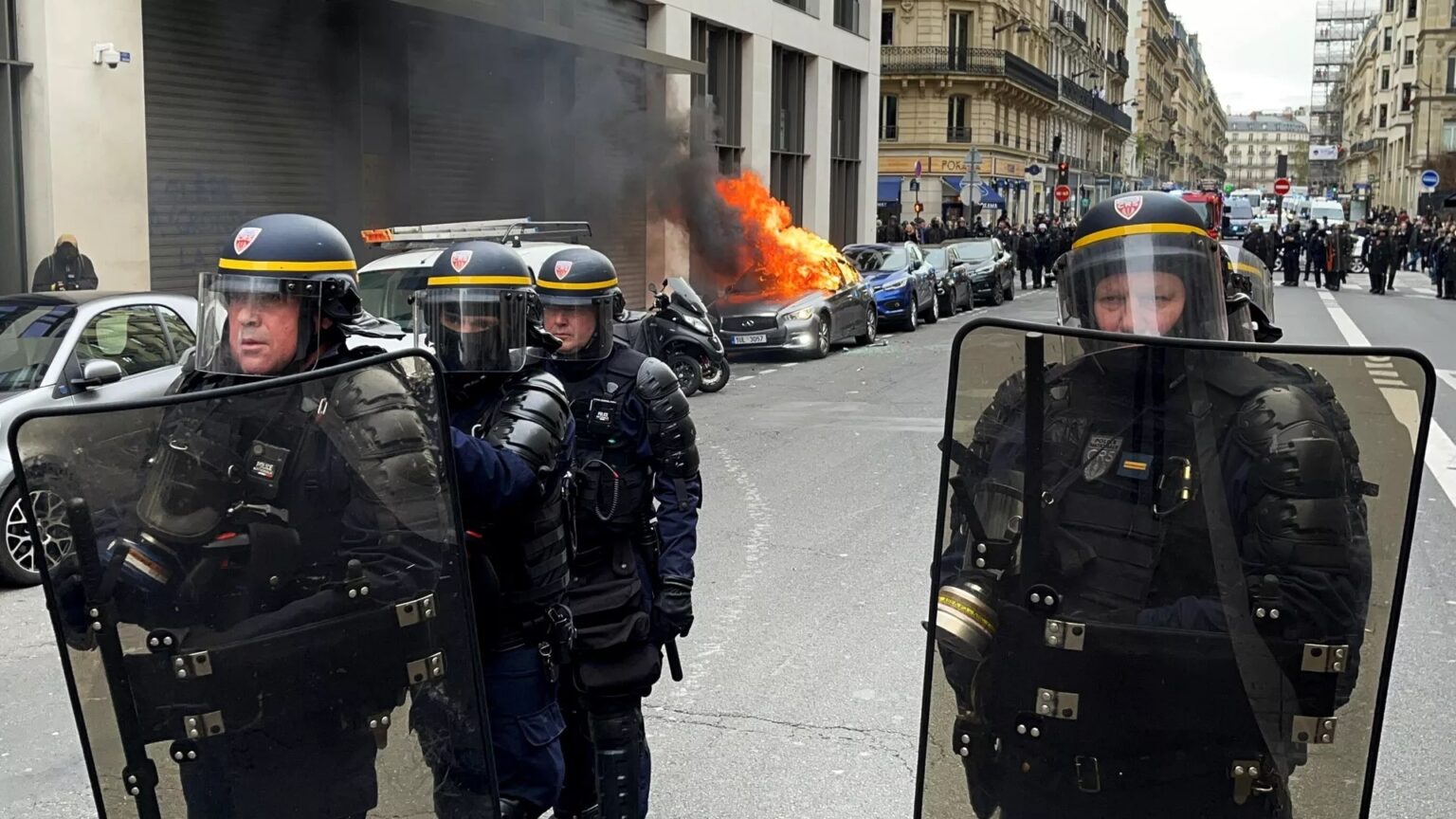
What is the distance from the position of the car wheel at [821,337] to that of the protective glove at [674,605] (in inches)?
569

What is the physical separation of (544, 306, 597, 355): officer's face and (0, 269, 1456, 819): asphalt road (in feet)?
4.69

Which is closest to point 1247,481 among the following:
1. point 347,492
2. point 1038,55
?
point 347,492

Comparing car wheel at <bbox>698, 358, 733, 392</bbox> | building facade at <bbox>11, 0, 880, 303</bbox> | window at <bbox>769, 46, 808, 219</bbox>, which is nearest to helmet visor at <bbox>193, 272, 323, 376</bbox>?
car wheel at <bbox>698, 358, 733, 392</bbox>

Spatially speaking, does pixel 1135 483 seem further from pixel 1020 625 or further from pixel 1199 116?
pixel 1199 116

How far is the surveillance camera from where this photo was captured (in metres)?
13.8

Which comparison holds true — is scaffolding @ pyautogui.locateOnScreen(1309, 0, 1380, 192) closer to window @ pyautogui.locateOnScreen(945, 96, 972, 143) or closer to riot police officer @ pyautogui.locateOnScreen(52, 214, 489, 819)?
window @ pyautogui.locateOnScreen(945, 96, 972, 143)

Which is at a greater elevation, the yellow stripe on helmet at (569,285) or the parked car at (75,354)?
the yellow stripe on helmet at (569,285)

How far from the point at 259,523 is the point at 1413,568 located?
20.9ft

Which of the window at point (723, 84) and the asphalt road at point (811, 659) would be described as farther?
the window at point (723, 84)

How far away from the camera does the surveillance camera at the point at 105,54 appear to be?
13797 mm

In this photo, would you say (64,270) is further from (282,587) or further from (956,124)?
(956,124)

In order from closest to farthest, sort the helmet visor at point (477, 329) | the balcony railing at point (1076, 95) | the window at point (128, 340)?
the helmet visor at point (477, 329) < the window at point (128, 340) < the balcony railing at point (1076, 95)

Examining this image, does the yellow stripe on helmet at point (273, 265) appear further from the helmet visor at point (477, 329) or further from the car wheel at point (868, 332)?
the car wheel at point (868, 332)

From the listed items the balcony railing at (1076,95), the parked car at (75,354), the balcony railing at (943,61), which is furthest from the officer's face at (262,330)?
the balcony railing at (1076,95)
